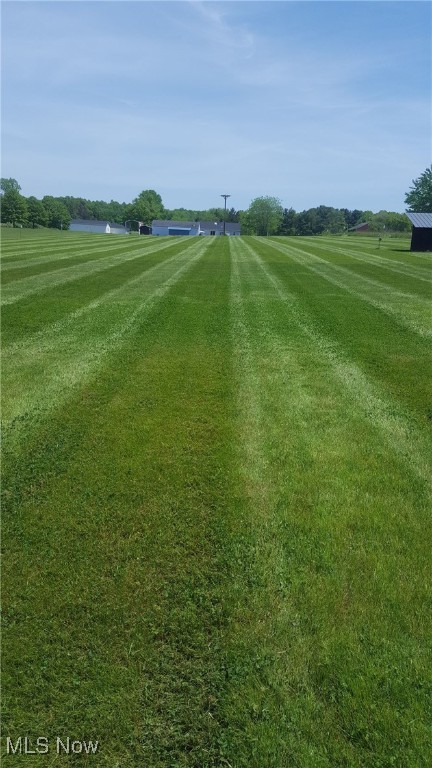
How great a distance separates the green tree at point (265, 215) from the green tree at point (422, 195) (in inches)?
1935

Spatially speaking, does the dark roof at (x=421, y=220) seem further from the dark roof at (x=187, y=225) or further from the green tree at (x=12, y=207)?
the dark roof at (x=187, y=225)

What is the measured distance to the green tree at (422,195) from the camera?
80.4 m

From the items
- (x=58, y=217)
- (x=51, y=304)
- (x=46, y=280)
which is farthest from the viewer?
(x=58, y=217)

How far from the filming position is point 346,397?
21.7ft

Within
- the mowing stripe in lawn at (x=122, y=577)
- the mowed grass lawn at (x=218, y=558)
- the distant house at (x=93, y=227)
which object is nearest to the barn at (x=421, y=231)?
the mowed grass lawn at (x=218, y=558)

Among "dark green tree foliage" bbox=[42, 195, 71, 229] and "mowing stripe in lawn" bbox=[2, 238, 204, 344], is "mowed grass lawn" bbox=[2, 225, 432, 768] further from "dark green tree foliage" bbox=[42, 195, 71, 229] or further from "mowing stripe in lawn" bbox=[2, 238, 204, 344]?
"dark green tree foliage" bbox=[42, 195, 71, 229]

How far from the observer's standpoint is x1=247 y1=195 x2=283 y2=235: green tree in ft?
416

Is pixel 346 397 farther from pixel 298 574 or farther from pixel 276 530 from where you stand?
pixel 298 574

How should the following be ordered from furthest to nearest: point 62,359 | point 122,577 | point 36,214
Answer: point 36,214 < point 62,359 < point 122,577

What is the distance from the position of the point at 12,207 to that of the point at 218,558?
346 ft

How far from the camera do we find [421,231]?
32.8 meters

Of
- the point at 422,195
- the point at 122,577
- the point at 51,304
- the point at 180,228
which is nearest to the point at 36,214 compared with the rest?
the point at 180,228

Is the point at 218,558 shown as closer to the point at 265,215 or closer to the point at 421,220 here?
the point at 421,220

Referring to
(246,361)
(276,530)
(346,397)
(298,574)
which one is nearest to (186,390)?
(246,361)
